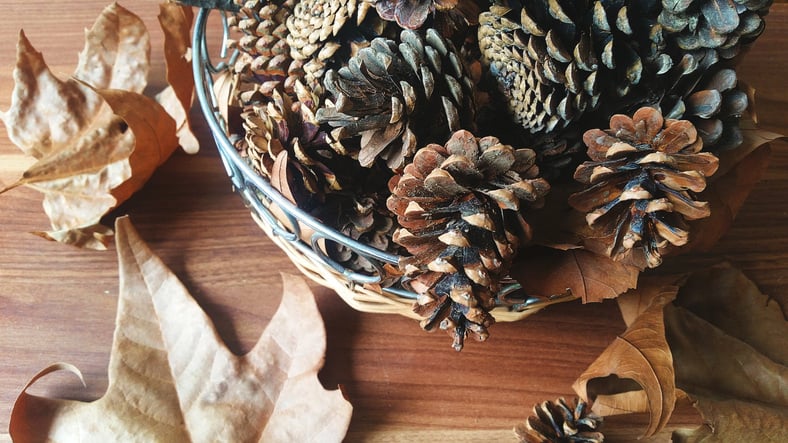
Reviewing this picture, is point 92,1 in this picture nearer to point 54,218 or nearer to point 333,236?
point 54,218

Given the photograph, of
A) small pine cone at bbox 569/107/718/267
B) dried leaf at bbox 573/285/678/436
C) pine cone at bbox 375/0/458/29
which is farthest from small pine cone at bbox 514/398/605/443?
→ pine cone at bbox 375/0/458/29

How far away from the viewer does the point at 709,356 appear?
401mm

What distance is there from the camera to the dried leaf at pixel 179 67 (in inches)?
17.9

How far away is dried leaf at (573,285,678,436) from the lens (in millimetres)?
350

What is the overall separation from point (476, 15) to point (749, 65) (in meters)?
0.31

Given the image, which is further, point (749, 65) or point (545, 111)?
point (749, 65)

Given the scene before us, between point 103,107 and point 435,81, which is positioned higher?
point 435,81

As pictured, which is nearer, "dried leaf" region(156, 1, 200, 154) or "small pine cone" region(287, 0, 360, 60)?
"small pine cone" region(287, 0, 360, 60)

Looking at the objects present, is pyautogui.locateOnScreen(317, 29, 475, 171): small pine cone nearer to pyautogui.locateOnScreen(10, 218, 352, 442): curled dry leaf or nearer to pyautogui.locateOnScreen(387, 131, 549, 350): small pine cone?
pyautogui.locateOnScreen(387, 131, 549, 350): small pine cone

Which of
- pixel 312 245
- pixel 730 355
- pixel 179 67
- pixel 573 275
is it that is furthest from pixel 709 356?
pixel 179 67

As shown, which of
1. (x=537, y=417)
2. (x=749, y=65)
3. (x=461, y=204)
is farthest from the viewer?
(x=749, y=65)

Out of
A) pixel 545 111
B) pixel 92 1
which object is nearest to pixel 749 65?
pixel 545 111

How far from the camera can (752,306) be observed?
43 centimetres

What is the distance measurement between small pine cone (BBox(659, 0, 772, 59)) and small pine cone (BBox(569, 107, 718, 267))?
0.16 ft
